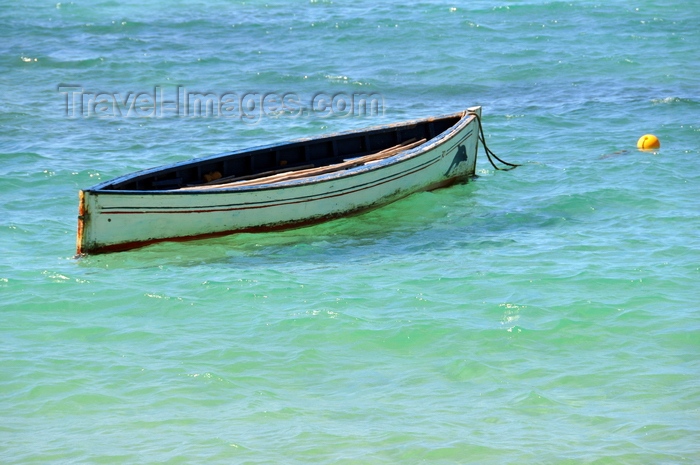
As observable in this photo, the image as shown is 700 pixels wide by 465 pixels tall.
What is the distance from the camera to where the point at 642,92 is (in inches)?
794

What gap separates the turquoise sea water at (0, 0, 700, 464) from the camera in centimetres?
738

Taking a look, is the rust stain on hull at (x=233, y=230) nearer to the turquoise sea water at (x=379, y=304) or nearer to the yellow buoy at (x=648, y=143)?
the turquoise sea water at (x=379, y=304)

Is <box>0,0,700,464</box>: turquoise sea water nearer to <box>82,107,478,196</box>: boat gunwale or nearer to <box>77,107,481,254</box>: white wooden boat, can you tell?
<box>77,107,481,254</box>: white wooden boat

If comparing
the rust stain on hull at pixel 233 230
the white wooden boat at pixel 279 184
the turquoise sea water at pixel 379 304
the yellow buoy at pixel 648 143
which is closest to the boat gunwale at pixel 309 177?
the white wooden boat at pixel 279 184

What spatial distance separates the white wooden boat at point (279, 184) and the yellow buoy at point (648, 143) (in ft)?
10.5

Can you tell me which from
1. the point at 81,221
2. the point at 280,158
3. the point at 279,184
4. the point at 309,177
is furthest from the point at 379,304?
the point at 280,158

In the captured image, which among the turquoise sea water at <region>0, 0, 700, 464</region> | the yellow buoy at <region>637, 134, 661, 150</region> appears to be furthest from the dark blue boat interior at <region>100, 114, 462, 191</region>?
the yellow buoy at <region>637, 134, 661, 150</region>

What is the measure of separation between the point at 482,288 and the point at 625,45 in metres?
16.6

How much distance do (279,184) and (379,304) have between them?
8.87ft

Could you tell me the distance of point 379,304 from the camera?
9844 mm

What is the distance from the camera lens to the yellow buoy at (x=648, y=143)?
628 inches

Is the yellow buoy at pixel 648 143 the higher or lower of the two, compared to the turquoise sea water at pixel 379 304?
higher

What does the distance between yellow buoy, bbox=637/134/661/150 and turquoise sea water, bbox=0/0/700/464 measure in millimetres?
286

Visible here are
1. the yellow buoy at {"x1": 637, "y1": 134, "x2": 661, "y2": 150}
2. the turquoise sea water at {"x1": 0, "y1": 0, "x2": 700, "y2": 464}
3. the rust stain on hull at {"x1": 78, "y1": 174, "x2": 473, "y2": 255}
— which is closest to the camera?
the turquoise sea water at {"x1": 0, "y1": 0, "x2": 700, "y2": 464}
